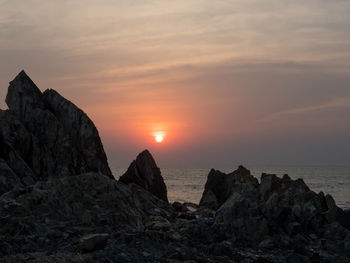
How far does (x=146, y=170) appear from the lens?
53375mm

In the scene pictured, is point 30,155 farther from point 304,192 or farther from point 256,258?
point 256,258

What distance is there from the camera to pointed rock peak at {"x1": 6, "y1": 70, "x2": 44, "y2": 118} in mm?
49312

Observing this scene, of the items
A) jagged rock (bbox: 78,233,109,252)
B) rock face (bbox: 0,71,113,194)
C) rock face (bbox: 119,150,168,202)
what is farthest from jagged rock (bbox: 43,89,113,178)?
jagged rock (bbox: 78,233,109,252)

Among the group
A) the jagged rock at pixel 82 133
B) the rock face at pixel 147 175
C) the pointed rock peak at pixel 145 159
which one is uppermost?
the jagged rock at pixel 82 133

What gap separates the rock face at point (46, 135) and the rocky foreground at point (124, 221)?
13 cm

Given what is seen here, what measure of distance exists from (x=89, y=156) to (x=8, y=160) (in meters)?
9.83

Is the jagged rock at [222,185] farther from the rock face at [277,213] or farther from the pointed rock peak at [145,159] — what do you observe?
the rock face at [277,213]

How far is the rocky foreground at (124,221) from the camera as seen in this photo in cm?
2116

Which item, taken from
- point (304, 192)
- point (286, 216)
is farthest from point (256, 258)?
point (304, 192)

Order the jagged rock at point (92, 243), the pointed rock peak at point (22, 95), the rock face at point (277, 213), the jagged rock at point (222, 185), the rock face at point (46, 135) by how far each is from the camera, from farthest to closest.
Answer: the jagged rock at point (222, 185) → the pointed rock peak at point (22, 95) → the rock face at point (46, 135) → the rock face at point (277, 213) → the jagged rock at point (92, 243)

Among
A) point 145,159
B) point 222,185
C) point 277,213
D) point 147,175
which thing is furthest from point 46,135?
point 277,213

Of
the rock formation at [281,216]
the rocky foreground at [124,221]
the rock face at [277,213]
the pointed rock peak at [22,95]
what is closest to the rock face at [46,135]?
the pointed rock peak at [22,95]

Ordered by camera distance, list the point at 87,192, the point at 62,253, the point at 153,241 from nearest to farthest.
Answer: the point at 62,253 < the point at 153,241 < the point at 87,192

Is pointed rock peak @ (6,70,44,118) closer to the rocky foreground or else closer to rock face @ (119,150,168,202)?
the rocky foreground
